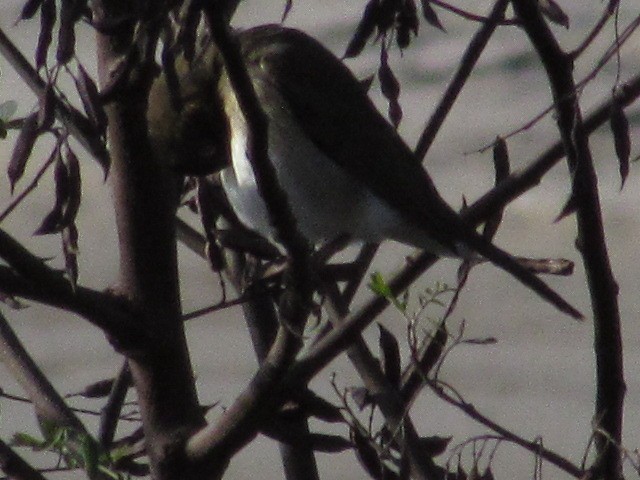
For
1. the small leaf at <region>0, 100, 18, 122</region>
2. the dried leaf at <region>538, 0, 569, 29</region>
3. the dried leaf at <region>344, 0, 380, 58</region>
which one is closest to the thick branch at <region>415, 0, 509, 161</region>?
the dried leaf at <region>538, 0, 569, 29</region>

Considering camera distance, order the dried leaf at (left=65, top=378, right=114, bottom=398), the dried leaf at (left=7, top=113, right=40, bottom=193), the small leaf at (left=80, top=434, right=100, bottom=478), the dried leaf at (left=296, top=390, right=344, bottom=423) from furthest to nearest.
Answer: the dried leaf at (left=65, top=378, right=114, bottom=398) → the dried leaf at (left=296, top=390, right=344, bottom=423) → the small leaf at (left=80, top=434, right=100, bottom=478) → the dried leaf at (left=7, top=113, right=40, bottom=193)

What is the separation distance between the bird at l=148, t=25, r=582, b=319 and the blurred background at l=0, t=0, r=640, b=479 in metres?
→ 1.06

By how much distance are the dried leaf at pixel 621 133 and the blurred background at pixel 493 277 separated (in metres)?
→ 2.03

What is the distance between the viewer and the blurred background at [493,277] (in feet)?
11.1

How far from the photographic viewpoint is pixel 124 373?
1.60 metres

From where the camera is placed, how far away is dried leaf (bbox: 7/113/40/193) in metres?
1.22

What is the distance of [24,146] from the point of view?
1222 mm

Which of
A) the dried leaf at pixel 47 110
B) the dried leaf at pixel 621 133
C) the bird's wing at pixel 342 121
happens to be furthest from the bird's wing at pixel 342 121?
the dried leaf at pixel 47 110

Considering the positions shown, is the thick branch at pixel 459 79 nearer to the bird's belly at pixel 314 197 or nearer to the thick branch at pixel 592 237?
the thick branch at pixel 592 237

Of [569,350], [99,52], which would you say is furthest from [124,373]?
[569,350]

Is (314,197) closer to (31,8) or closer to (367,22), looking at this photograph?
(367,22)

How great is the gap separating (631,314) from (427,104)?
78 cm

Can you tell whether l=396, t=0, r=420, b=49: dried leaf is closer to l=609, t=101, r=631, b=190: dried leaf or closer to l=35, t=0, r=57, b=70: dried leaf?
l=609, t=101, r=631, b=190: dried leaf

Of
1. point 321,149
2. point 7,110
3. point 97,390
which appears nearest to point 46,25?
point 7,110
